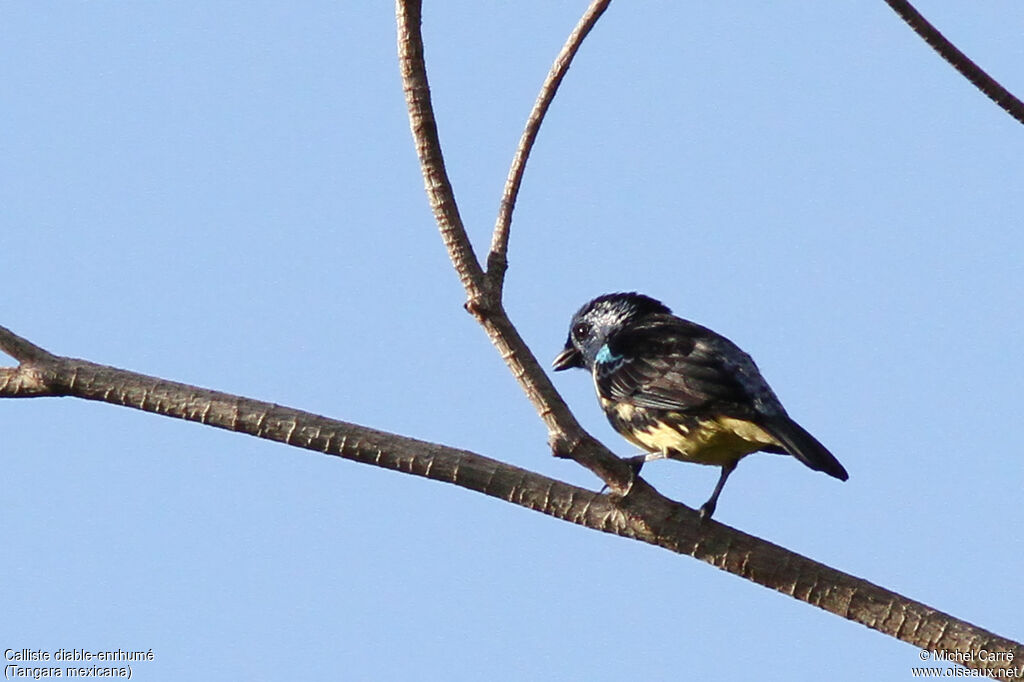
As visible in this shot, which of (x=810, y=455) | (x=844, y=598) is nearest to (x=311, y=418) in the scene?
(x=844, y=598)

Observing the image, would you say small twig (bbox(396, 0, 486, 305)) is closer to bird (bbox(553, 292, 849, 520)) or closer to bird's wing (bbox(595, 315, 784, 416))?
bird (bbox(553, 292, 849, 520))

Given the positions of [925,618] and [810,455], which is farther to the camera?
[810,455]

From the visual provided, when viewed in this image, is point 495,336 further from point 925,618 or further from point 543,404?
point 925,618

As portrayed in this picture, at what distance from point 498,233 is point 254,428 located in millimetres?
1069

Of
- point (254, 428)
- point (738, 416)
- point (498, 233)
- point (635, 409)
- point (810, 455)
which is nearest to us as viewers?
point (254, 428)

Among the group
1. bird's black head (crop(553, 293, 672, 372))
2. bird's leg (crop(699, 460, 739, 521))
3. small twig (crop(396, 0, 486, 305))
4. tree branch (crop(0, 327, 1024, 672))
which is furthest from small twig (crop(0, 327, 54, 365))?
bird's black head (crop(553, 293, 672, 372))

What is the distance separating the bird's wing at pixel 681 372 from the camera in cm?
587

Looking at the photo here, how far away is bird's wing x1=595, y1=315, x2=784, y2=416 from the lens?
19.3 ft

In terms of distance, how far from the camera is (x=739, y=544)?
443 cm

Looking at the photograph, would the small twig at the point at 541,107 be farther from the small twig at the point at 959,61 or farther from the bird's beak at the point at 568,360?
the bird's beak at the point at 568,360

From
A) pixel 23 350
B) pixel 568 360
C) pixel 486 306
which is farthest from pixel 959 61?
pixel 568 360

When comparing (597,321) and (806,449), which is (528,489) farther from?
(597,321)

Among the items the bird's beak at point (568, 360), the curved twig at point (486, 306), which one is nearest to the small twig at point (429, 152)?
the curved twig at point (486, 306)

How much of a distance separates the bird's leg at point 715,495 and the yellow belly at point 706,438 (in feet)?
0.14
